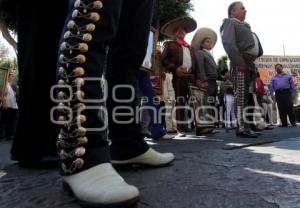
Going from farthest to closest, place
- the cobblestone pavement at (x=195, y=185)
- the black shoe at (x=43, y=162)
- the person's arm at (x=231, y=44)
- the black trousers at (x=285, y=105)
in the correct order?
the black trousers at (x=285, y=105), the person's arm at (x=231, y=44), the black shoe at (x=43, y=162), the cobblestone pavement at (x=195, y=185)

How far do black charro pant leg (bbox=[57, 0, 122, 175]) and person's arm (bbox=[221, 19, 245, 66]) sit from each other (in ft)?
11.7

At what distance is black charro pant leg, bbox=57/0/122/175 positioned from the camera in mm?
1310

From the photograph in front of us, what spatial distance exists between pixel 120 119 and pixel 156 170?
0.27 m

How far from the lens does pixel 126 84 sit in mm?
1810

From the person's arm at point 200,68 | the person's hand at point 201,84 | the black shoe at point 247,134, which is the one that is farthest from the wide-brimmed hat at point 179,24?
the black shoe at point 247,134

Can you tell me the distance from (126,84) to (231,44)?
3226mm

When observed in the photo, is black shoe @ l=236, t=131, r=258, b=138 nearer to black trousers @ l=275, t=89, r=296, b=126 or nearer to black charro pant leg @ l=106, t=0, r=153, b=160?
black charro pant leg @ l=106, t=0, r=153, b=160

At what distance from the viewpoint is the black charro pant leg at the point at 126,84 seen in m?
1.78

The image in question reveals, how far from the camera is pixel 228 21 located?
16.4ft

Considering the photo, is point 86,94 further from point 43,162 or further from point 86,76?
point 43,162

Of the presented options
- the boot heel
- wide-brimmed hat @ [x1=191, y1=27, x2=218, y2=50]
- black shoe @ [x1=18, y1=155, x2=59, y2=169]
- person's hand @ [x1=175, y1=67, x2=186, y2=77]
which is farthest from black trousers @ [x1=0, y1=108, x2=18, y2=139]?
the boot heel

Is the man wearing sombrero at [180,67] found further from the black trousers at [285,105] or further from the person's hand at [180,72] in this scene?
the black trousers at [285,105]

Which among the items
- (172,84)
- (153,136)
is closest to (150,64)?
(153,136)

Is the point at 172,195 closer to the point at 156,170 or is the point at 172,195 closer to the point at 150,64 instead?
the point at 156,170
